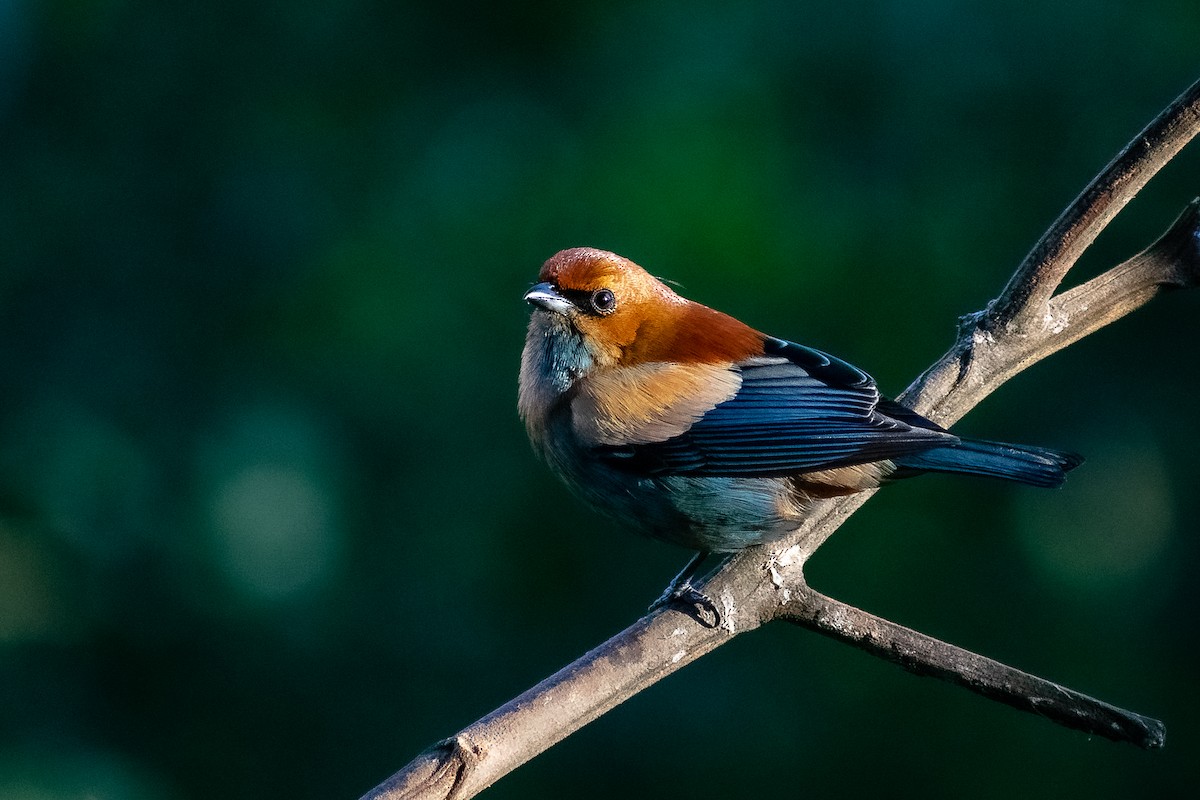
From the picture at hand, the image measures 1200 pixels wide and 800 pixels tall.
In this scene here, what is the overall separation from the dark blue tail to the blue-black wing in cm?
4

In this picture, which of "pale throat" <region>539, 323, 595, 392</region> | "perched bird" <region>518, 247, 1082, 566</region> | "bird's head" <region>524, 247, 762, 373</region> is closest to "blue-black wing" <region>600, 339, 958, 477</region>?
"perched bird" <region>518, 247, 1082, 566</region>

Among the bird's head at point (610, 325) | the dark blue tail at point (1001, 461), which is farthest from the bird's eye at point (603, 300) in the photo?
the dark blue tail at point (1001, 461)

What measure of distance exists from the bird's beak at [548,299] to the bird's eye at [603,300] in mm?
73

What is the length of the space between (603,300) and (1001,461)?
1.16 m

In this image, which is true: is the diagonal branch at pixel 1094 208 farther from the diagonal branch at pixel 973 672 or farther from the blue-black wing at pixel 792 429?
the diagonal branch at pixel 973 672

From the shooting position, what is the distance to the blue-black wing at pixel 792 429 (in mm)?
3236

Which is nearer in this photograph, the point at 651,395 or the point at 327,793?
the point at 651,395

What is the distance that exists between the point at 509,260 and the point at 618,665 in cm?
251

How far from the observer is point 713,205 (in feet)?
16.1

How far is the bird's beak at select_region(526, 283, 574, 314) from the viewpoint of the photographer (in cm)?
354

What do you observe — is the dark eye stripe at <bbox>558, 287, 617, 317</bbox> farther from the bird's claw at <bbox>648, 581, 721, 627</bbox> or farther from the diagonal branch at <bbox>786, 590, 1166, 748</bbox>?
the diagonal branch at <bbox>786, 590, 1166, 748</bbox>

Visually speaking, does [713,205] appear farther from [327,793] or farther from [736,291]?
[327,793]

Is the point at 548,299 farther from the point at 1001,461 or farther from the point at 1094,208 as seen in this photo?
the point at 1094,208

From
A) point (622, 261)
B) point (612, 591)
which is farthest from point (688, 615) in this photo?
point (612, 591)
